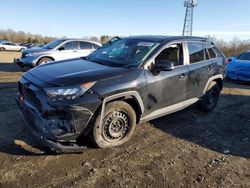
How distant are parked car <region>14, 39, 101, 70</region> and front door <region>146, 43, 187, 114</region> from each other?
696cm

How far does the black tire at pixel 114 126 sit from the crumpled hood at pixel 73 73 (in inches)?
19.5

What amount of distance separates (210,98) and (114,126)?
3.34 m

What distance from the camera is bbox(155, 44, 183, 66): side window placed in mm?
4883

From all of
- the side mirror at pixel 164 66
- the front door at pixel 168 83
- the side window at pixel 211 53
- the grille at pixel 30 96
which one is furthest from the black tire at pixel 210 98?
the grille at pixel 30 96

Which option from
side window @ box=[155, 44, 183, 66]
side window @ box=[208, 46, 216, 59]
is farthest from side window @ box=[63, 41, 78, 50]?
side window @ box=[155, 44, 183, 66]

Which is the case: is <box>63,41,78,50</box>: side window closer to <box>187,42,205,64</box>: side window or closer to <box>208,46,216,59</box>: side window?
<box>208,46,216,59</box>: side window

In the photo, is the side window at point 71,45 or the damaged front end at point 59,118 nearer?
the damaged front end at point 59,118

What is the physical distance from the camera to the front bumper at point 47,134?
3558 millimetres

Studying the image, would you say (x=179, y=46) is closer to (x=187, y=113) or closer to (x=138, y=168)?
(x=187, y=113)

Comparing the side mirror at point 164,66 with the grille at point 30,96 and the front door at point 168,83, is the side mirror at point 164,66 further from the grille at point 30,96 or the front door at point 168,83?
the grille at point 30,96

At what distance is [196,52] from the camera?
5781 millimetres

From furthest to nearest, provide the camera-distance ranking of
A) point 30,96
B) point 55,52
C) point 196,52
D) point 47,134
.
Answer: point 55,52
point 196,52
point 30,96
point 47,134

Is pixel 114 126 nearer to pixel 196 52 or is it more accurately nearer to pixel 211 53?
pixel 196 52

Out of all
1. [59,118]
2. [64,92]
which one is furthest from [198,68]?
[59,118]
